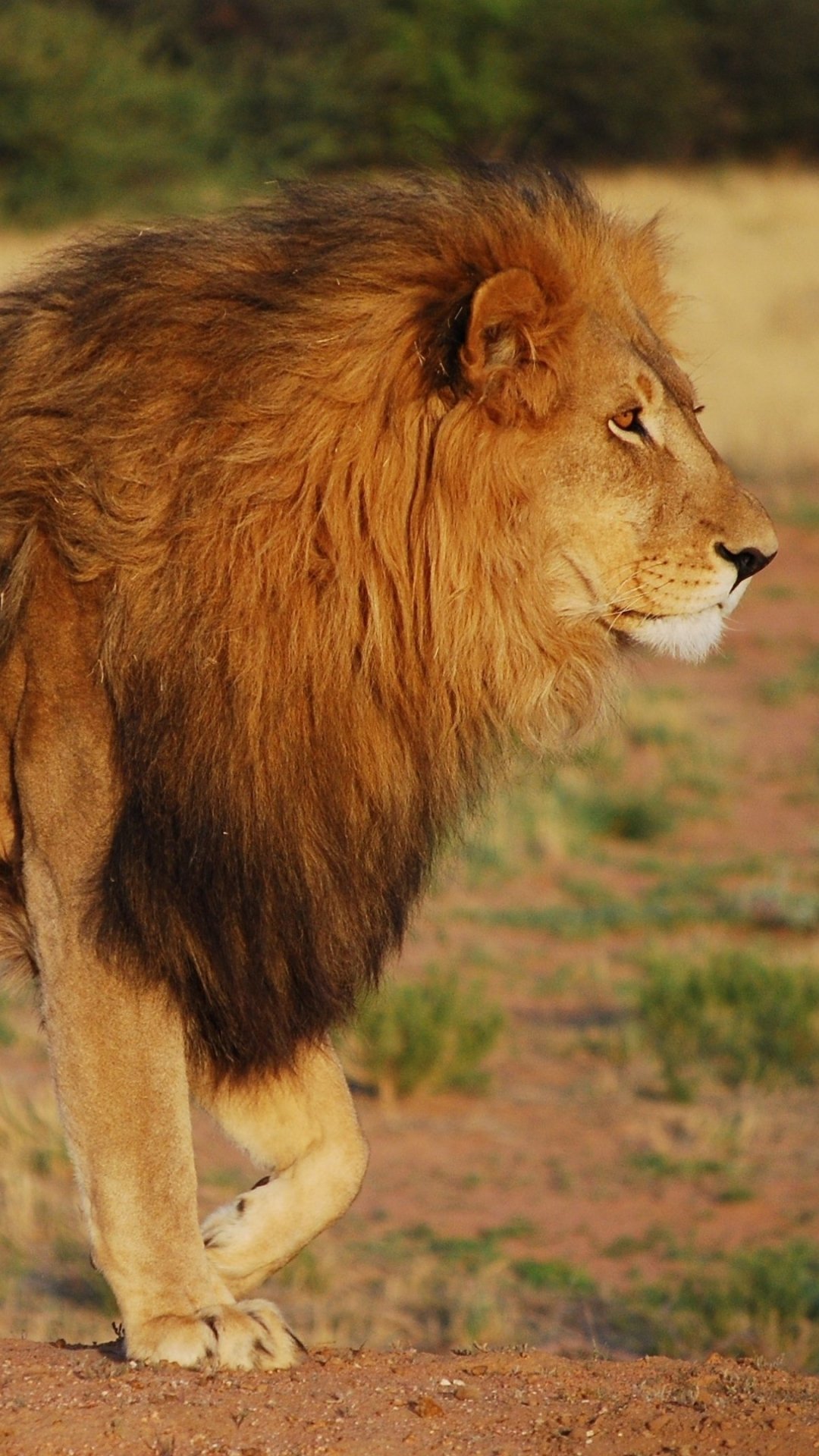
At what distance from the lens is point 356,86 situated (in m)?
32.4

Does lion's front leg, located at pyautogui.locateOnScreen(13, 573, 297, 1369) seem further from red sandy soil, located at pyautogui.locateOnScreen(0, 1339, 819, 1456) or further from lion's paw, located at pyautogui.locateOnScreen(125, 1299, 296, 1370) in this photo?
red sandy soil, located at pyautogui.locateOnScreen(0, 1339, 819, 1456)

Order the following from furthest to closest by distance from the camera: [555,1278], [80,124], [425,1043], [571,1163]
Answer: [80,124]
[425,1043]
[571,1163]
[555,1278]

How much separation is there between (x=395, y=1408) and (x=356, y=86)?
31.0 m

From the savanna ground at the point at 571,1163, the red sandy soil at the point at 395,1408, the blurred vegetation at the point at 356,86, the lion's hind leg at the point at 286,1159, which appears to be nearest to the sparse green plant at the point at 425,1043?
the savanna ground at the point at 571,1163

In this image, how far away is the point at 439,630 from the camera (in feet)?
11.7

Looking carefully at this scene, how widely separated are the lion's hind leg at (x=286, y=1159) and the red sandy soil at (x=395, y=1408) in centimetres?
22

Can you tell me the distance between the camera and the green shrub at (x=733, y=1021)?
7969mm

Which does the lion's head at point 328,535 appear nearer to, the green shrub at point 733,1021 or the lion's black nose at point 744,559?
the lion's black nose at point 744,559

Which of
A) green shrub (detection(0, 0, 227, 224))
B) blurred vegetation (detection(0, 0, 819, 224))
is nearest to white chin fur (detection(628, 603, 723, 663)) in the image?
blurred vegetation (detection(0, 0, 819, 224))

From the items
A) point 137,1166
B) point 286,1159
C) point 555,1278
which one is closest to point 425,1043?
point 555,1278

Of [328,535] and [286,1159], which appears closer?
[328,535]

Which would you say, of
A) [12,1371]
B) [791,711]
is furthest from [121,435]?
[791,711]

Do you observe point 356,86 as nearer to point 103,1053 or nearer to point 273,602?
point 273,602

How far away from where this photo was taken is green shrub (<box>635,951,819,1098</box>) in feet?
26.1
